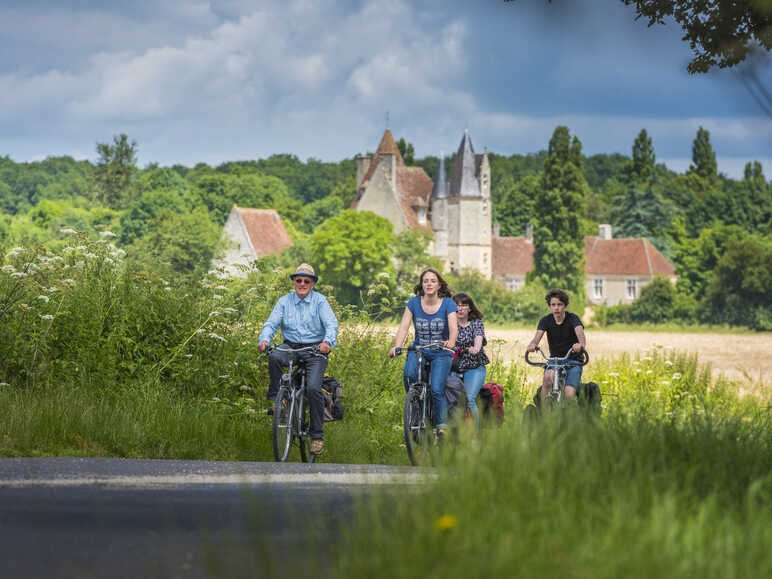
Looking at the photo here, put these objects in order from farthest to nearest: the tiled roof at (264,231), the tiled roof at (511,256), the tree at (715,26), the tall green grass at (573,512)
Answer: the tiled roof at (511,256) < the tiled roof at (264,231) < the tree at (715,26) < the tall green grass at (573,512)

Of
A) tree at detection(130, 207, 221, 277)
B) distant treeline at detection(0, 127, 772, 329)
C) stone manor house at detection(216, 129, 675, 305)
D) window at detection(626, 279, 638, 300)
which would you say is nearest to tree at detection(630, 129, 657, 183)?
distant treeline at detection(0, 127, 772, 329)

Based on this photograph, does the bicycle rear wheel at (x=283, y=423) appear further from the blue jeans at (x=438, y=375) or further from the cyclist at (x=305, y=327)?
the blue jeans at (x=438, y=375)

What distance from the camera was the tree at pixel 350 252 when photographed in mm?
76688

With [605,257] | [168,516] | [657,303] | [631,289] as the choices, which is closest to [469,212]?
[605,257]

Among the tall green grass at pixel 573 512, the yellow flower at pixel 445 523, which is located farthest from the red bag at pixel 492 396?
the yellow flower at pixel 445 523

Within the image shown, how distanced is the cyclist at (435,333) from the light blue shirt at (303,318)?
786 millimetres

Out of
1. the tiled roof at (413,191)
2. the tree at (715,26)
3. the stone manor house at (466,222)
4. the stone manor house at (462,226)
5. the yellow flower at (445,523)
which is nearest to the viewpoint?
the yellow flower at (445,523)

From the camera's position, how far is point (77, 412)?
9914mm

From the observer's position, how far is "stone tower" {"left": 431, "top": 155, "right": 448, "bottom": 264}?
95.2 meters

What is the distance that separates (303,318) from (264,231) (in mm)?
82274

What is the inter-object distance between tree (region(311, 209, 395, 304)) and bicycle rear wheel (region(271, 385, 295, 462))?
216ft

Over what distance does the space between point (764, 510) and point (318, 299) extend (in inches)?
225

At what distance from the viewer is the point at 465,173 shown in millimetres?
95750

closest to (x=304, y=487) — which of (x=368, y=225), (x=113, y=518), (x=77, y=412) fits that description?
(x=113, y=518)
